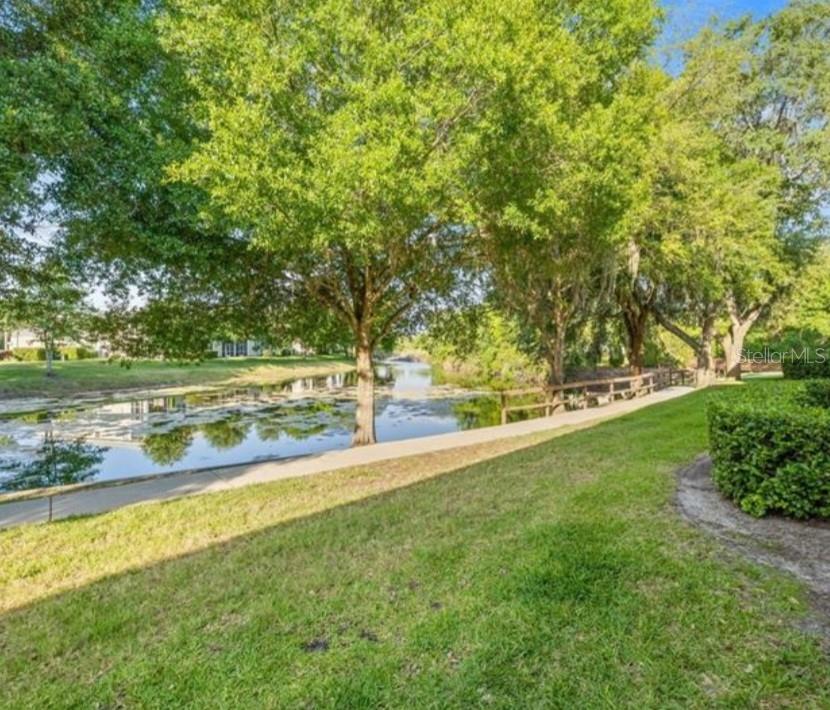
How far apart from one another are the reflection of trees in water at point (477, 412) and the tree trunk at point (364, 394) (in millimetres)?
5308

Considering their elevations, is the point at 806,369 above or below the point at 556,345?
below

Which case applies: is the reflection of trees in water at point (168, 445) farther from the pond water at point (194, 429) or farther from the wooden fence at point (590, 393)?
the wooden fence at point (590, 393)

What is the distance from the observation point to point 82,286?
9719 mm

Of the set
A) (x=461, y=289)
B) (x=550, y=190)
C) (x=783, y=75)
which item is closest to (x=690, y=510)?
(x=550, y=190)

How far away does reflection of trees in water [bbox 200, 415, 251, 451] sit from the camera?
12897mm

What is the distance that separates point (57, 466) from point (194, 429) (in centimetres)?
432

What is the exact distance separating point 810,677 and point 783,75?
23.5 m

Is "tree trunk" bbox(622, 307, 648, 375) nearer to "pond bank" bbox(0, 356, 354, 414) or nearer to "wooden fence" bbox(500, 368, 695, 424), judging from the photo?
"wooden fence" bbox(500, 368, 695, 424)

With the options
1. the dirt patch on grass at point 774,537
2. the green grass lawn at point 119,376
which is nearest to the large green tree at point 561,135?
the dirt patch on grass at point 774,537

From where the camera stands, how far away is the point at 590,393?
20.5m

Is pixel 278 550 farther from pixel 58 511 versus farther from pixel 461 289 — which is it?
pixel 461 289

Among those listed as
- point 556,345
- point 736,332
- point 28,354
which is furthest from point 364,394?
point 28,354

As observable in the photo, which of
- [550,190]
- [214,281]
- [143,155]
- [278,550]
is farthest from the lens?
[214,281]

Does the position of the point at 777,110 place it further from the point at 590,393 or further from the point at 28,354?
the point at 28,354
